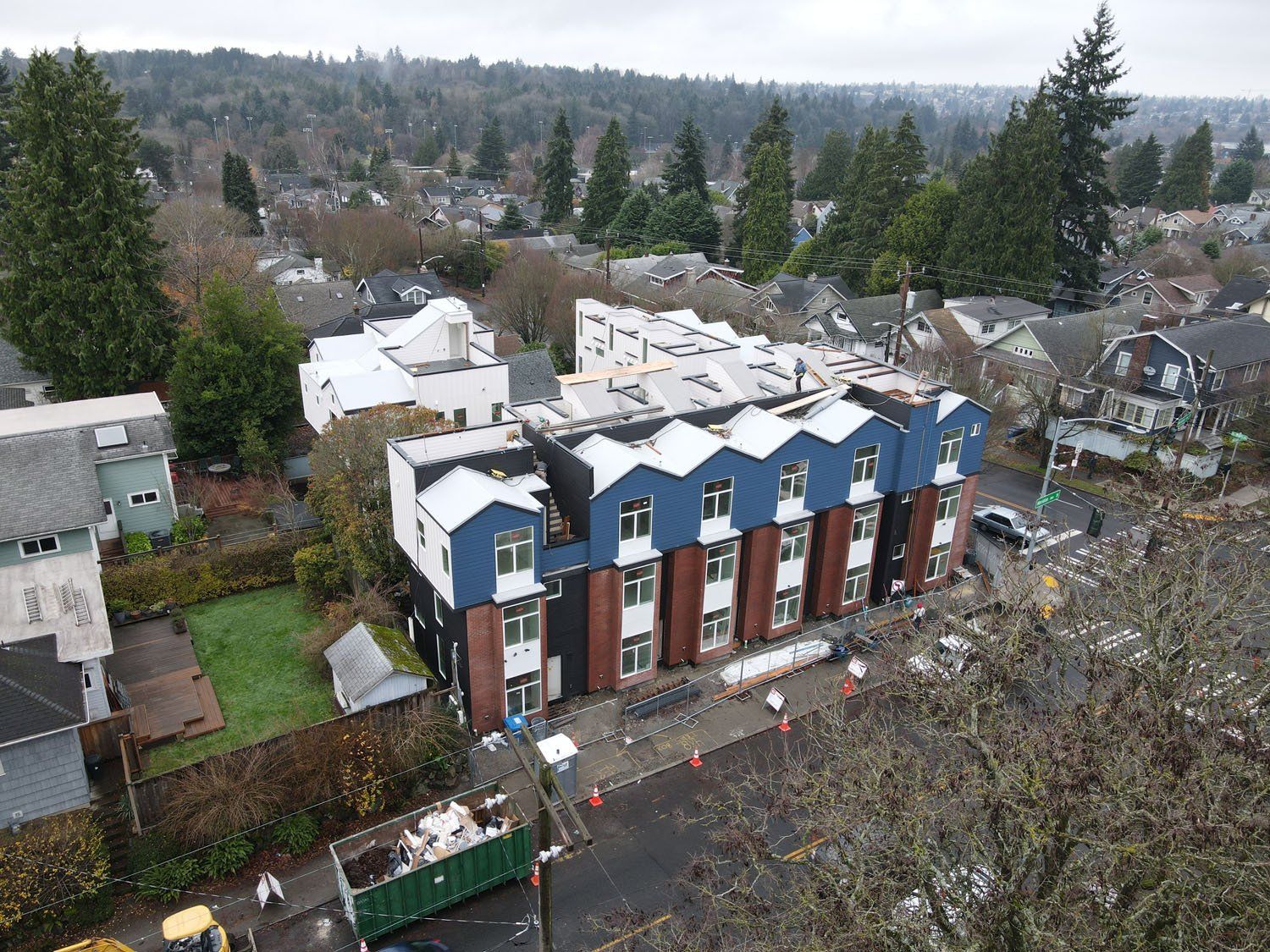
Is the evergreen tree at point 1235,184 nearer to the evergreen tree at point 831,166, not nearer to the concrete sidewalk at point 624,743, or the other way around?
the evergreen tree at point 831,166

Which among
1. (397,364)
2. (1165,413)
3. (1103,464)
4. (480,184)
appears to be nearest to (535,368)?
(397,364)

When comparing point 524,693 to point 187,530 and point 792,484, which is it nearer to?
point 792,484

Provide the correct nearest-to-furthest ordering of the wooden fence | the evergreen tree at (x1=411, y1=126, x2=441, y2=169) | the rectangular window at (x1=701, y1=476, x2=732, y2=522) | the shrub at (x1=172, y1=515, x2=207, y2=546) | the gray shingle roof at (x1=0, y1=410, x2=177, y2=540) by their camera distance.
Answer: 1. the wooden fence
2. the rectangular window at (x1=701, y1=476, x2=732, y2=522)
3. the gray shingle roof at (x1=0, y1=410, x2=177, y2=540)
4. the shrub at (x1=172, y1=515, x2=207, y2=546)
5. the evergreen tree at (x1=411, y1=126, x2=441, y2=169)

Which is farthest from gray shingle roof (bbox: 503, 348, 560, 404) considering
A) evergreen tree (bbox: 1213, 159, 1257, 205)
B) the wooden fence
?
evergreen tree (bbox: 1213, 159, 1257, 205)

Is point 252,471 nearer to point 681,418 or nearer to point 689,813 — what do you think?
point 681,418

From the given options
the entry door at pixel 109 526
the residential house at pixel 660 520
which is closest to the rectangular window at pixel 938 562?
the residential house at pixel 660 520

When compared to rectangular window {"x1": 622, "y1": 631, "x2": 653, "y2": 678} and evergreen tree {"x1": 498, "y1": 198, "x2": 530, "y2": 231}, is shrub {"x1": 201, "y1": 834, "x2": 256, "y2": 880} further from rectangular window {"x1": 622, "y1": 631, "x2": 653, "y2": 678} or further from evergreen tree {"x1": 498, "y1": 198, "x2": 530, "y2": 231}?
evergreen tree {"x1": 498, "y1": 198, "x2": 530, "y2": 231}
